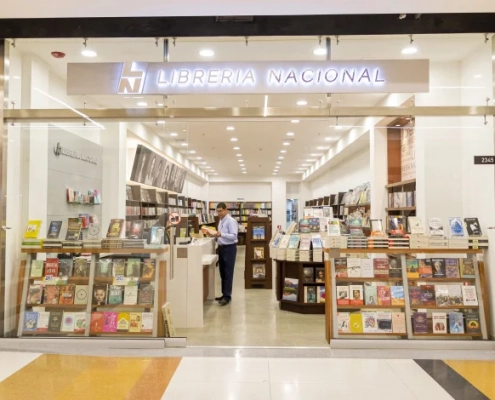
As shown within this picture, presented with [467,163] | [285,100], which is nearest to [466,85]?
[467,163]

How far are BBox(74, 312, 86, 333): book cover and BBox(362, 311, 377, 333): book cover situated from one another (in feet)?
10.5

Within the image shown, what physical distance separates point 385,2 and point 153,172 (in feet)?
14.6

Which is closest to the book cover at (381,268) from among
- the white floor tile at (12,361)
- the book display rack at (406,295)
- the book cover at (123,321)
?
the book display rack at (406,295)

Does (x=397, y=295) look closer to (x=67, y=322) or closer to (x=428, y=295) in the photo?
(x=428, y=295)

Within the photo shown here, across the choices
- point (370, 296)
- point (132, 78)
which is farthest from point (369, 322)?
point (132, 78)

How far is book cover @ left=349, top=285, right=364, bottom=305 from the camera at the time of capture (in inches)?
173

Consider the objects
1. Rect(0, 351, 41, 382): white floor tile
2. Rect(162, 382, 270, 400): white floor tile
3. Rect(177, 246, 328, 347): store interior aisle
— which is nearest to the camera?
Rect(162, 382, 270, 400): white floor tile

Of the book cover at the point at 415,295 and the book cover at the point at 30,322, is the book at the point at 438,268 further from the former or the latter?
the book cover at the point at 30,322

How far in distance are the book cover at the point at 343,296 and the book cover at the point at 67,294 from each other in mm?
3064

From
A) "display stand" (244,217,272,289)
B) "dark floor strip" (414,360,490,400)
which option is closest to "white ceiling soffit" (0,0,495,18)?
"dark floor strip" (414,360,490,400)

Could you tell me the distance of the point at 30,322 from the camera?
14.8 ft

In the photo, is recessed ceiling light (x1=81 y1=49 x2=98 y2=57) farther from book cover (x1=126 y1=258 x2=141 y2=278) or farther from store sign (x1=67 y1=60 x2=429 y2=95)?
book cover (x1=126 y1=258 x2=141 y2=278)

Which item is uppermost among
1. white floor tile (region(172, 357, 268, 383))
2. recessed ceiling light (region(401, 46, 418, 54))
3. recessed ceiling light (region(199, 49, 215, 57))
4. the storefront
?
recessed ceiling light (region(199, 49, 215, 57))

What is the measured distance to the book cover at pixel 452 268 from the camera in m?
4.44
